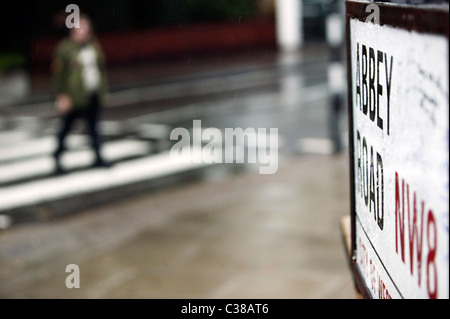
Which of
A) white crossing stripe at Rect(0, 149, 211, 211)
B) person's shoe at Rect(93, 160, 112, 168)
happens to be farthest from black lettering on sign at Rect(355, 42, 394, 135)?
person's shoe at Rect(93, 160, 112, 168)

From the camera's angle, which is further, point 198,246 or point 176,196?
point 176,196

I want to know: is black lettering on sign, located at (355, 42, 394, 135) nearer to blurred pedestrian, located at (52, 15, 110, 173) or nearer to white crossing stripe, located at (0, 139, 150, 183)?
blurred pedestrian, located at (52, 15, 110, 173)

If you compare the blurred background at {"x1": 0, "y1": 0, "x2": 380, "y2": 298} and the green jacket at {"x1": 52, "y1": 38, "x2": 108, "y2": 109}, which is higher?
the green jacket at {"x1": 52, "y1": 38, "x2": 108, "y2": 109}

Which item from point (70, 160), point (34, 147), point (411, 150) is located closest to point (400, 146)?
point (411, 150)

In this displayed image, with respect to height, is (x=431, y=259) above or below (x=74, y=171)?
above

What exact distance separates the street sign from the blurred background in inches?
97.3

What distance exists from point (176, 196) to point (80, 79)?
6.82ft

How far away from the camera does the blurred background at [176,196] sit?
5.28 m

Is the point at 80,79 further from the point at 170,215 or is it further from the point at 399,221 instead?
the point at 399,221

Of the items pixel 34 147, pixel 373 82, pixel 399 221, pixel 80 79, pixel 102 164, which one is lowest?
pixel 34 147

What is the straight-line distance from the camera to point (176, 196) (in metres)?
8.02

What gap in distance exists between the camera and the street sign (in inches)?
51.0

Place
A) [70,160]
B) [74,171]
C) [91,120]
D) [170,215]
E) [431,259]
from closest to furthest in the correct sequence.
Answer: [431,259], [170,215], [91,120], [74,171], [70,160]

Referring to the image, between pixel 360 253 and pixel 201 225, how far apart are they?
4.39 meters
